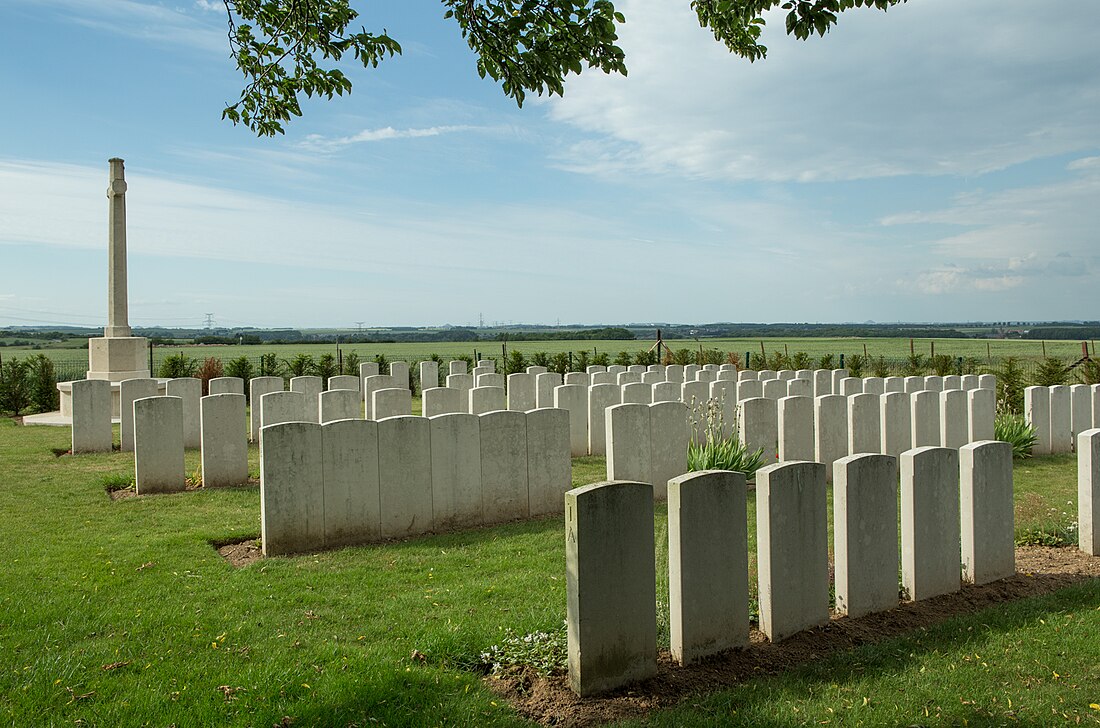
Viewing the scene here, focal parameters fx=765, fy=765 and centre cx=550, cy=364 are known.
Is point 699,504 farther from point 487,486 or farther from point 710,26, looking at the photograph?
point 710,26

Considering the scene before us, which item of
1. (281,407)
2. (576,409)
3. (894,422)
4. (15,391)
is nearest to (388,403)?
(281,407)

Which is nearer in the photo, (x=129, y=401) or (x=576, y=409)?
(x=576, y=409)

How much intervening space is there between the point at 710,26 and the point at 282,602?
6004 mm

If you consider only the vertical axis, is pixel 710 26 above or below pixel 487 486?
above

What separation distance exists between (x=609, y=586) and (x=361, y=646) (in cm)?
156

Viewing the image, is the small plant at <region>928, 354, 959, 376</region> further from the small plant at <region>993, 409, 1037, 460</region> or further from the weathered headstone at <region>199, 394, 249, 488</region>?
the weathered headstone at <region>199, 394, 249, 488</region>

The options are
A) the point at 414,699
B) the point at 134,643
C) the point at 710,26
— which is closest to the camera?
the point at 414,699

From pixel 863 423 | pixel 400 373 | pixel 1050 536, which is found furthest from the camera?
pixel 400 373

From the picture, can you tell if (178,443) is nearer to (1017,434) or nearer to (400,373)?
(400,373)

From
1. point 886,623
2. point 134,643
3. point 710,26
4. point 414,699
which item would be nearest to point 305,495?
point 134,643

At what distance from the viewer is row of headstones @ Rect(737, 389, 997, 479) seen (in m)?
9.84

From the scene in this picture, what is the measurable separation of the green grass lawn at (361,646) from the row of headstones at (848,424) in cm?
313

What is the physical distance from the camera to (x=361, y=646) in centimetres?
440

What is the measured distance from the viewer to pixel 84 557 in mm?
6227
